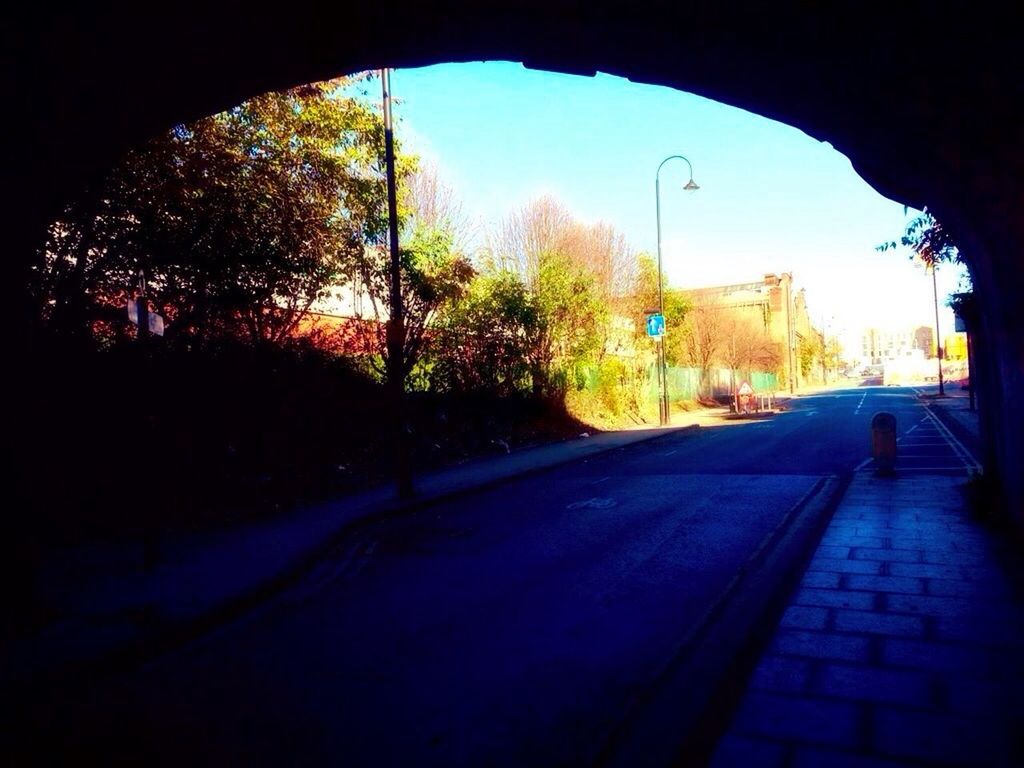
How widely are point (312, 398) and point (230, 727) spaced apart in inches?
333

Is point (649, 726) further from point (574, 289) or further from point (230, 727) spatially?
point (574, 289)

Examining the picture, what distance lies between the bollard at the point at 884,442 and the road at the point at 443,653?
2.76 meters

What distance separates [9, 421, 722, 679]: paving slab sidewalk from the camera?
14.8 feet

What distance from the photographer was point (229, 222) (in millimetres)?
8359

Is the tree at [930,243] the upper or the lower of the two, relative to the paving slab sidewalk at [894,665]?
upper

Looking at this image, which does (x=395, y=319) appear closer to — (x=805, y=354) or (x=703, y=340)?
(x=703, y=340)

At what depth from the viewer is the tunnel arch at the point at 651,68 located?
3670 millimetres

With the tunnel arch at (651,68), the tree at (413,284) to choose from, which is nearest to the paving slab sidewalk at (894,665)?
the tunnel arch at (651,68)

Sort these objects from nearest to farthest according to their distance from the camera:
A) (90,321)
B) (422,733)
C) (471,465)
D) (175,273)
Result: 1. (422,733)
2. (90,321)
3. (175,273)
4. (471,465)

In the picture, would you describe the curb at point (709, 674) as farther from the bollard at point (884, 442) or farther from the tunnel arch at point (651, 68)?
the bollard at point (884, 442)

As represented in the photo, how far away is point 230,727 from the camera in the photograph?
3.35 m

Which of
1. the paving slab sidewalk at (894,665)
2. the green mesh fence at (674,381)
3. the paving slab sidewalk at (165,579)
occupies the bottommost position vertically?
the paving slab sidewalk at (165,579)

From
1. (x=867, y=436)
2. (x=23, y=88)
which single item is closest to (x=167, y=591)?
(x=23, y=88)

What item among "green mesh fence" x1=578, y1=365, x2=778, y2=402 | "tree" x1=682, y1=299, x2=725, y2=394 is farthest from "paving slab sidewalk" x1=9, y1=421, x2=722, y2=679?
"tree" x1=682, y1=299, x2=725, y2=394
